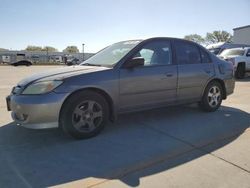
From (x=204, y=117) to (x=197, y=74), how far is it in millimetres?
871

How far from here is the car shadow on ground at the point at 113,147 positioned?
323 centimetres

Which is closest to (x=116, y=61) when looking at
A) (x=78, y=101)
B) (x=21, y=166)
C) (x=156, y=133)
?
(x=78, y=101)

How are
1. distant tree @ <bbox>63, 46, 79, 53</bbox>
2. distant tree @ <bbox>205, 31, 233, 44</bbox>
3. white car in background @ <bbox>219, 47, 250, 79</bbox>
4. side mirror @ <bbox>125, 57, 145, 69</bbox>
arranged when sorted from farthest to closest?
distant tree @ <bbox>63, 46, 79, 53</bbox> < distant tree @ <bbox>205, 31, 233, 44</bbox> < white car in background @ <bbox>219, 47, 250, 79</bbox> < side mirror @ <bbox>125, 57, 145, 69</bbox>

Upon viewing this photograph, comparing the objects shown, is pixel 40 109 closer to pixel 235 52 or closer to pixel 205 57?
pixel 205 57

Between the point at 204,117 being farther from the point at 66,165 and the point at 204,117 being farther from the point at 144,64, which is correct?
the point at 66,165

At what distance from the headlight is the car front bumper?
0.07 m

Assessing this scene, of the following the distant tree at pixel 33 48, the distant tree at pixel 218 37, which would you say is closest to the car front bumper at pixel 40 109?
the distant tree at pixel 218 37

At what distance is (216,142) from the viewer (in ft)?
14.1

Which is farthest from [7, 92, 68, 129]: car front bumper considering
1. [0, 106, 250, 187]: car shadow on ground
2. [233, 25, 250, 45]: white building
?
[233, 25, 250, 45]: white building

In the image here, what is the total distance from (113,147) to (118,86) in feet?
3.40

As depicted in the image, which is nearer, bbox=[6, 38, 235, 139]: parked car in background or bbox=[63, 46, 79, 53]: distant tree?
bbox=[6, 38, 235, 139]: parked car in background

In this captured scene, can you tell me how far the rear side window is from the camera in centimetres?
560

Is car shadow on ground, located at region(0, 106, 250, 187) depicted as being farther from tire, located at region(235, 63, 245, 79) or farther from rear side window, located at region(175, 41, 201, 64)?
tire, located at region(235, 63, 245, 79)

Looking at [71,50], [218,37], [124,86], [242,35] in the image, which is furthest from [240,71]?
[71,50]
